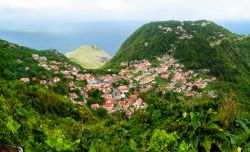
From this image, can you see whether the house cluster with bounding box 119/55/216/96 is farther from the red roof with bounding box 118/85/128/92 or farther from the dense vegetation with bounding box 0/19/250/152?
the dense vegetation with bounding box 0/19/250/152

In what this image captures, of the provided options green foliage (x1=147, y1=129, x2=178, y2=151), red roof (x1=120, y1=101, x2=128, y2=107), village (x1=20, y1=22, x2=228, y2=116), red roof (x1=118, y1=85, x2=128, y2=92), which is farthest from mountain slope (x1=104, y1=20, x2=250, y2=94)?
green foliage (x1=147, y1=129, x2=178, y2=151)

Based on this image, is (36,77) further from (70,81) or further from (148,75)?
(148,75)

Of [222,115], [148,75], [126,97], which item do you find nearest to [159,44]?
[148,75]

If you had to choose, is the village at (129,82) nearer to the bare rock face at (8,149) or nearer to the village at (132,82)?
the village at (132,82)

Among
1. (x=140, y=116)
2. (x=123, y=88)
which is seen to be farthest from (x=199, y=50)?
(x=140, y=116)

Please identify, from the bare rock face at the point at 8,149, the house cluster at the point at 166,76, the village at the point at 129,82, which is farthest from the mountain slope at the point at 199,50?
the bare rock face at the point at 8,149

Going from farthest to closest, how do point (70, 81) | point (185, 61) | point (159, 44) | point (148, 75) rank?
point (159, 44)
point (185, 61)
point (148, 75)
point (70, 81)
